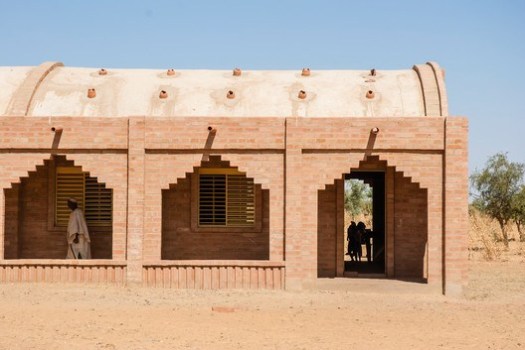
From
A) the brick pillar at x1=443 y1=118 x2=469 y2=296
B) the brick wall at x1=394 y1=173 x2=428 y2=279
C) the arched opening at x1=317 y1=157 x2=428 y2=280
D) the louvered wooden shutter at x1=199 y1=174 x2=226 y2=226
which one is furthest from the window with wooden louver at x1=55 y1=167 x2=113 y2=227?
the brick pillar at x1=443 y1=118 x2=469 y2=296

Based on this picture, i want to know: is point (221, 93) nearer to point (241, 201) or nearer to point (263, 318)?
point (241, 201)

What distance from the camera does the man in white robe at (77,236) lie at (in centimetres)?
1600

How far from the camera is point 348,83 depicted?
1736 centimetres

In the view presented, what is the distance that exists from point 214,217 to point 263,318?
A: 4.38 metres

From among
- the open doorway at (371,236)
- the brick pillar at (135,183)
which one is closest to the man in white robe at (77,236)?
the brick pillar at (135,183)

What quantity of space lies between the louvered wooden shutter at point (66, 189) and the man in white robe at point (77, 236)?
688 mm

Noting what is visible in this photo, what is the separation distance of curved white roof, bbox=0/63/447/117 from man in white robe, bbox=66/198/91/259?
212cm

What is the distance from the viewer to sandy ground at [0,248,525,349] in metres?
10.7

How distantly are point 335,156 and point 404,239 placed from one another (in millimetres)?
2505

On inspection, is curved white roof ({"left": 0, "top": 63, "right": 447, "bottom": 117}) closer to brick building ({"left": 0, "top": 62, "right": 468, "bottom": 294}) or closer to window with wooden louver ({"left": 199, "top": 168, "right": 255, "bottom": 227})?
brick building ({"left": 0, "top": 62, "right": 468, "bottom": 294})

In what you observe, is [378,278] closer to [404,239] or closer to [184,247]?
[404,239]

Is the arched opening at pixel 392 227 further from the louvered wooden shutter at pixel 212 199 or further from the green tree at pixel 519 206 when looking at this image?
the green tree at pixel 519 206

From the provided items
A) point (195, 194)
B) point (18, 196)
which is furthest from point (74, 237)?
point (195, 194)

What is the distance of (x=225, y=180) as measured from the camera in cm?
1673
